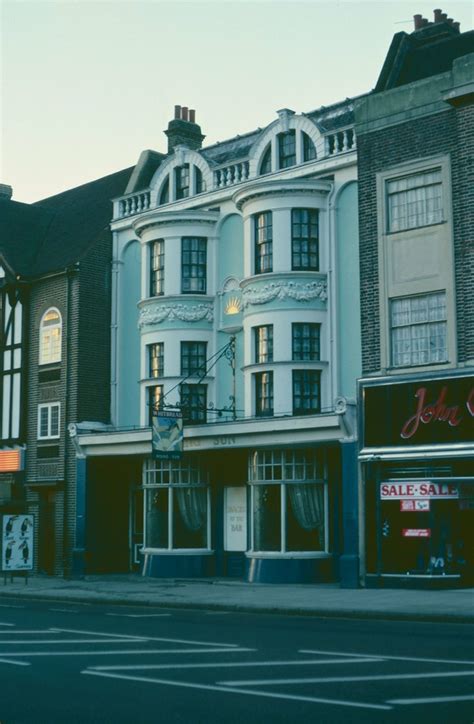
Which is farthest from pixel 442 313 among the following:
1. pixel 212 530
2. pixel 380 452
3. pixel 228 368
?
pixel 212 530

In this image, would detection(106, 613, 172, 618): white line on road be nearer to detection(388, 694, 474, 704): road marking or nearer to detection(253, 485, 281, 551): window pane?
detection(253, 485, 281, 551): window pane

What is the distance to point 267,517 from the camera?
2827cm

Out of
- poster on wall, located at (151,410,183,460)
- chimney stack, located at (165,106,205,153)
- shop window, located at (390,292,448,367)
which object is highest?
chimney stack, located at (165,106,205,153)

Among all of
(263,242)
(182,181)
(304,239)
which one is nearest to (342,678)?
(304,239)

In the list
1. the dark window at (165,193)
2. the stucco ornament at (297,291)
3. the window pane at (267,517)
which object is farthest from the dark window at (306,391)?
the dark window at (165,193)

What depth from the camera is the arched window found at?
113 feet

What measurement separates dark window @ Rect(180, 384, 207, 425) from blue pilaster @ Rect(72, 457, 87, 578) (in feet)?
13.5

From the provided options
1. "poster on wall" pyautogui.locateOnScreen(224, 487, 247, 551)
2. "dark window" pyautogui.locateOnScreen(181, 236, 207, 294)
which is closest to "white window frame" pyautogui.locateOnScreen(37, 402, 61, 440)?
"dark window" pyautogui.locateOnScreen(181, 236, 207, 294)

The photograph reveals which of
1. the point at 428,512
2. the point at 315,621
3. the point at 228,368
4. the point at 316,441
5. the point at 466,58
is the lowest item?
the point at 315,621

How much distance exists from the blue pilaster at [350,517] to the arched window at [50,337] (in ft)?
39.6

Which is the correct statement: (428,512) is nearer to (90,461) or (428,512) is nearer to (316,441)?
(316,441)

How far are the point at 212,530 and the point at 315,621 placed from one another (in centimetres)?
1259

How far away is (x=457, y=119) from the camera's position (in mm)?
24938

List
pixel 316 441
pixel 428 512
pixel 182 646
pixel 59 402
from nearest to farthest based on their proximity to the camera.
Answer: pixel 182 646 < pixel 428 512 < pixel 316 441 < pixel 59 402
